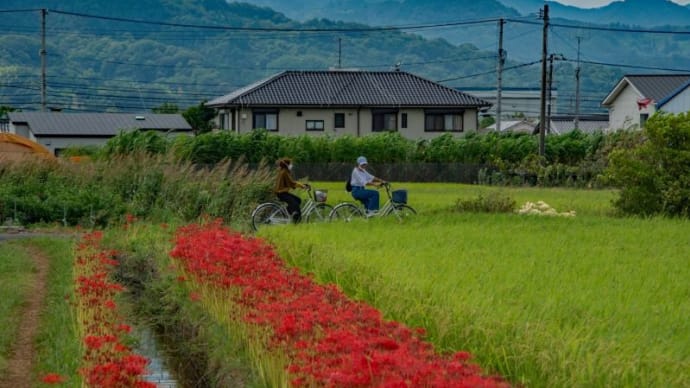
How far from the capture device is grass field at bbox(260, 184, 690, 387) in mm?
7254

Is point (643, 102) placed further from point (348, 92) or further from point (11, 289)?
point (11, 289)

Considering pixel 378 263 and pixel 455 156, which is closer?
pixel 378 263

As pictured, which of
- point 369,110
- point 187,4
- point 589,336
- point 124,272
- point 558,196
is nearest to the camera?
point 589,336

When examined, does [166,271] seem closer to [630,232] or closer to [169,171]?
[630,232]

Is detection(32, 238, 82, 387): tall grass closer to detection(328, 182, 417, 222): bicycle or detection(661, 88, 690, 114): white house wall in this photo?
detection(328, 182, 417, 222): bicycle

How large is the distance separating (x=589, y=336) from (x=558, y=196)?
71.1 ft

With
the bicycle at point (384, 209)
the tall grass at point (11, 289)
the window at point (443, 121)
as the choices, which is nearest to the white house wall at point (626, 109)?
the window at point (443, 121)

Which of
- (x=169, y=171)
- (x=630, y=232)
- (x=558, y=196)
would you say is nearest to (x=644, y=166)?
(x=630, y=232)

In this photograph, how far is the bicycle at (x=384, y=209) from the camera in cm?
1994

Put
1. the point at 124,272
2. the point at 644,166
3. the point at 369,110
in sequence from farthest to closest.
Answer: the point at 369,110, the point at 644,166, the point at 124,272

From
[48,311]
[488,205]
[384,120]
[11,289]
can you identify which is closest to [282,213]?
[488,205]

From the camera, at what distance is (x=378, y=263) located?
11.7 meters

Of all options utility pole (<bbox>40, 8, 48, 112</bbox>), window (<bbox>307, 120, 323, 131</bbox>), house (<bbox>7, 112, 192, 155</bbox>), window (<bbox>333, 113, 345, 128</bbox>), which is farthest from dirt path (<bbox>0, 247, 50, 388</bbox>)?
house (<bbox>7, 112, 192, 155</bbox>)

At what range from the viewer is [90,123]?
62656mm
